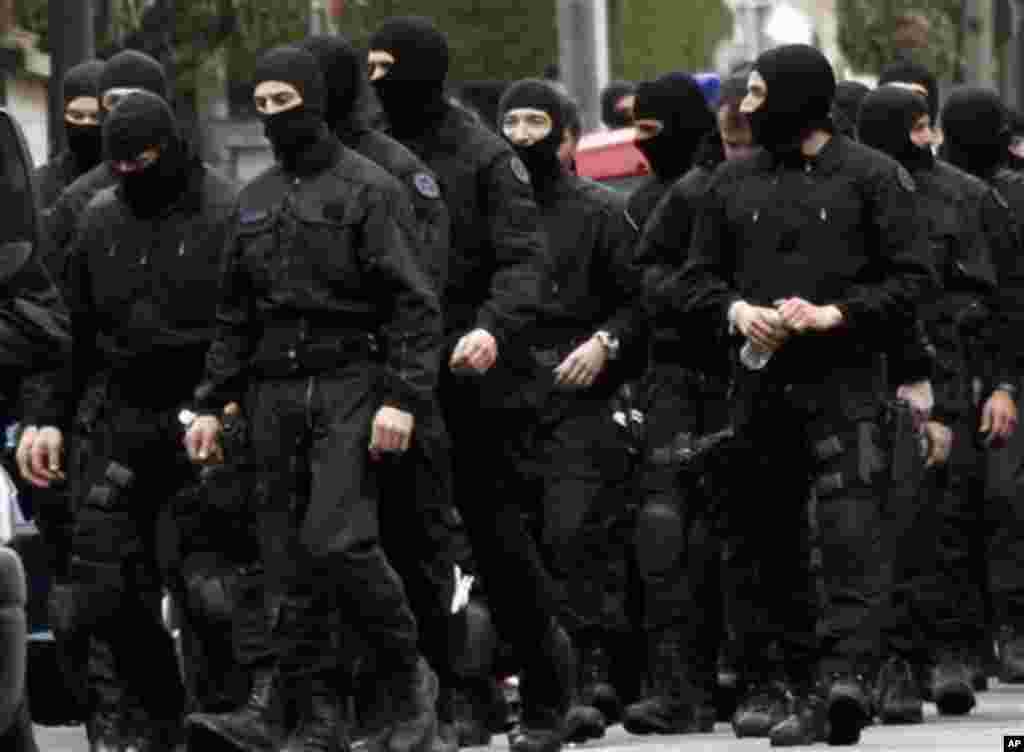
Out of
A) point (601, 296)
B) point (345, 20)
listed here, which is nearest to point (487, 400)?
point (601, 296)

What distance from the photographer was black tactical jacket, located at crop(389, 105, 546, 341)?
1452 cm

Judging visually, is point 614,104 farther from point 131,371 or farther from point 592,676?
point 131,371

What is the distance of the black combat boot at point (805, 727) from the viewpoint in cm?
1417

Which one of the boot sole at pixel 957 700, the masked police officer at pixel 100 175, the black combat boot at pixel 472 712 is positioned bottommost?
the boot sole at pixel 957 700

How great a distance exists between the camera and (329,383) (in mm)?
13523

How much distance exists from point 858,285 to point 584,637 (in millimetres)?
3045

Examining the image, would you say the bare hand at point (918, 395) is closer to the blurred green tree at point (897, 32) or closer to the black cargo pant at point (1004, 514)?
the black cargo pant at point (1004, 514)

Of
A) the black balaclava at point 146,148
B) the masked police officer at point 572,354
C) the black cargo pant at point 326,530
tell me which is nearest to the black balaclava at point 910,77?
the masked police officer at point 572,354

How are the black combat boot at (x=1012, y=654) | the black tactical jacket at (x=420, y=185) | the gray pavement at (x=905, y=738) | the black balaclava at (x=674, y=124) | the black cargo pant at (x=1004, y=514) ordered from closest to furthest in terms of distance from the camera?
the black tactical jacket at (x=420, y=185) → the gray pavement at (x=905, y=738) → the black balaclava at (x=674, y=124) → the black cargo pant at (x=1004, y=514) → the black combat boot at (x=1012, y=654)

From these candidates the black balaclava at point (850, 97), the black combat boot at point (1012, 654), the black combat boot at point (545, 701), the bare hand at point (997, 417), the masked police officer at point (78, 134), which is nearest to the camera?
the black combat boot at point (545, 701)

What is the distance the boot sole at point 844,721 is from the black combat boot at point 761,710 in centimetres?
43

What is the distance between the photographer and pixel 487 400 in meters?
14.6

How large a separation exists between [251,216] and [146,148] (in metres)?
1.06

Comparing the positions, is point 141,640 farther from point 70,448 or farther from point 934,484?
point 934,484
